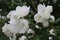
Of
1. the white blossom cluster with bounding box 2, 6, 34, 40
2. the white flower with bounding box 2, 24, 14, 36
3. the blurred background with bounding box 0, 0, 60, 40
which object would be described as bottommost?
the blurred background with bounding box 0, 0, 60, 40

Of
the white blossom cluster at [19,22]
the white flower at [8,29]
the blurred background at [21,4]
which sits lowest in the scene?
the blurred background at [21,4]

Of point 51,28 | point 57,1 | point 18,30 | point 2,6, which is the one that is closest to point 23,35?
point 18,30

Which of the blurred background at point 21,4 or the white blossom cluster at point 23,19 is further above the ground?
the white blossom cluster at point 23,19

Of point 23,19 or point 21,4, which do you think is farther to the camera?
point 21,4

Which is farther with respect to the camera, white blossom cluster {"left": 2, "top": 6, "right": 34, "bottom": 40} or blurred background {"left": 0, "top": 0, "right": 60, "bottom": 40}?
blurred background {"left": 0, "top": 0, "right": 60, "bottom": 40}

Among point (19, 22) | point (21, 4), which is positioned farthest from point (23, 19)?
point (21, 4)

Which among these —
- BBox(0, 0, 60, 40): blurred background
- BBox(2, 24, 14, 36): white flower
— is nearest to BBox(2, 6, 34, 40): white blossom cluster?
BBox(2, 24, 14, 36): white flower

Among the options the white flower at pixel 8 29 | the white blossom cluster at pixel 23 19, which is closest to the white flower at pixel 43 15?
the white blossom cluster at pixel 23 19

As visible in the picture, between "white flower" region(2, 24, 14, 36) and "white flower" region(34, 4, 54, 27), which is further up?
"white flower" region(34, 4, 54, 27)

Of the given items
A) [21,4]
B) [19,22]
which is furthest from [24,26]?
[21,4]

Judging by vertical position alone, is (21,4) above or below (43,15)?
below

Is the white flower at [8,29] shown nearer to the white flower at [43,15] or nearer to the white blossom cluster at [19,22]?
the white blossom cluster at [19,22]

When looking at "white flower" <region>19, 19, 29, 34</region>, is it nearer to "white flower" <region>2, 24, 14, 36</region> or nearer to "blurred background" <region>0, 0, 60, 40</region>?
"white flower" <region>2, 24, 14, 36</region>

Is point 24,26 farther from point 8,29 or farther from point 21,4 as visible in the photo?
point 21,4
